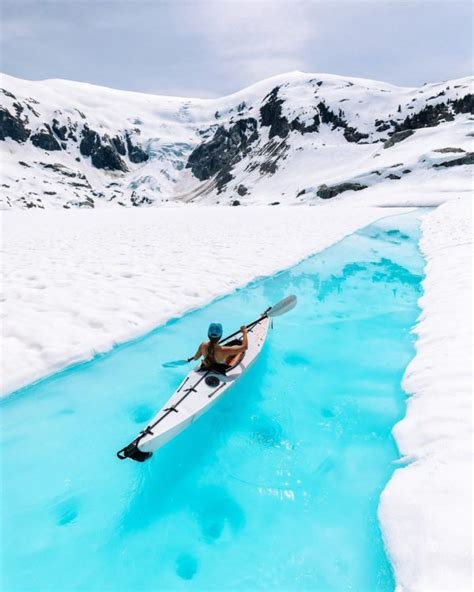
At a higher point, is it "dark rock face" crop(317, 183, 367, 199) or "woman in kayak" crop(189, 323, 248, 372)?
"woman in kayak" crop(189, 323, 248, 372)

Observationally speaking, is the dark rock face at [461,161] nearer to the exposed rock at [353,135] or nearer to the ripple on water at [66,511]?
the exposed rock at [353,135]

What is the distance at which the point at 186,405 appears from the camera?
5.52 meters

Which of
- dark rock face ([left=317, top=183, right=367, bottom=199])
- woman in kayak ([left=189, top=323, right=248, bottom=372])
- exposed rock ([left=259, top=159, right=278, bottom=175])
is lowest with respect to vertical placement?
dark rock face ([left=317, top=183, right=367, bottom=199])

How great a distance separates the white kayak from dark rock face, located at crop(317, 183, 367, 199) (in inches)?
3019

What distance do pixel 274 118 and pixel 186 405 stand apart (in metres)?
183

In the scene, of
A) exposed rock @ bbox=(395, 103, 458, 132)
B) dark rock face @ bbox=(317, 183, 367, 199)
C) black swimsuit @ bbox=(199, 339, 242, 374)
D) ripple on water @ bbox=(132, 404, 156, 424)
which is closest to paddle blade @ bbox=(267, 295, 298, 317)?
black swimsuit @ bbox=(199, 339, 242, 374)

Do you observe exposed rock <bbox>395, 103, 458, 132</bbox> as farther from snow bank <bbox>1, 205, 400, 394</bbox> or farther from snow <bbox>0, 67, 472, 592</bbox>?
snow bank <bbox>1, 205, 400, 394</bbox>

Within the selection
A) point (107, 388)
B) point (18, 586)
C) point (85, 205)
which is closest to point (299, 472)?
point (18, 586)

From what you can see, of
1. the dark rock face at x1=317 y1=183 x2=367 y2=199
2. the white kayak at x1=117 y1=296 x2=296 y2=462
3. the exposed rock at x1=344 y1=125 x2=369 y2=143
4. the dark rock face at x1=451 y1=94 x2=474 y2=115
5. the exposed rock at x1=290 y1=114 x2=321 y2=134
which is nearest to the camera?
the white kayak at x1=117 y1=296 x2=296 y2=462

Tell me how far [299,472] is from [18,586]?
3.40m

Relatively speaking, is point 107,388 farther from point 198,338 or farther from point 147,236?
point 147,236

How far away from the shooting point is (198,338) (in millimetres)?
9258

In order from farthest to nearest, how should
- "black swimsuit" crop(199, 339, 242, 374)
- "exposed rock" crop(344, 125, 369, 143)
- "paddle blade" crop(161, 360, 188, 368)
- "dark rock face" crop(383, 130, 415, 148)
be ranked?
"exposed rock" crop(344, 125, 369, 143), "dark rock face" crop(383, 130, 415, 148), "paddle blade" crop(161, 360, 188, 368), "black swimsuit" crop(199, 339, 242, 374)

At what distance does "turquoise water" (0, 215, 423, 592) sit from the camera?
3.95 meters
